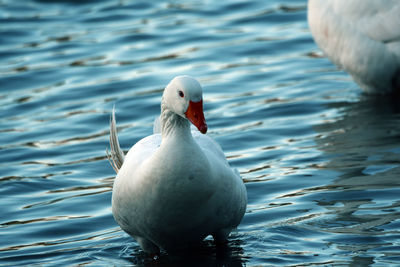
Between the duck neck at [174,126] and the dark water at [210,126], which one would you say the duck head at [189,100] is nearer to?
the duck neck at [174,126]

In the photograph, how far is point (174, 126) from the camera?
4.84 meters

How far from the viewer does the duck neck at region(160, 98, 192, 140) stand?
482cm

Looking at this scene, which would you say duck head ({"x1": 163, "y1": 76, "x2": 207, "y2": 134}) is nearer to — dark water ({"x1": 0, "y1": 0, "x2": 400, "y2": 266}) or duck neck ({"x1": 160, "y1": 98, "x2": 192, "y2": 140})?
duck neck ({"x1": 160, "y1": 98, "x2": 192, "y2": 140})

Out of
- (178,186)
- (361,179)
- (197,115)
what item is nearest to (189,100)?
(197,115)

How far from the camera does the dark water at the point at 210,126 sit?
222 inches

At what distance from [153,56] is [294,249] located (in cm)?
618

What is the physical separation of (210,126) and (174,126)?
143 inches

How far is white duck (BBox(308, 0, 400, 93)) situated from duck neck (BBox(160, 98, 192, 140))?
393 cm

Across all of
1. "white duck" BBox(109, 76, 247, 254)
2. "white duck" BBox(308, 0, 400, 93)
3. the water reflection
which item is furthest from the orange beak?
"white duck" BBox(308, 0, 400, 93)

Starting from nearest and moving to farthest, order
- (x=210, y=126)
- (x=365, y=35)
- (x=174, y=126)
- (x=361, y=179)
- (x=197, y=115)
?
(x=197, y=115), (x=174, y=126), (x=361, y=179), (x=365, y=35), (x=210, y=126)

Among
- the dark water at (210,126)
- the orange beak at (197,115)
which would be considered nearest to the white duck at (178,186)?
the orange beak at (197,115)

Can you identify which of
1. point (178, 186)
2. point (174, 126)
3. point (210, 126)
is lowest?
point (210, 126)

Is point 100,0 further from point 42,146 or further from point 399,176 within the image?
point 399,176

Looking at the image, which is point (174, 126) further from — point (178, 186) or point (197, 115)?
point (178, 186)
